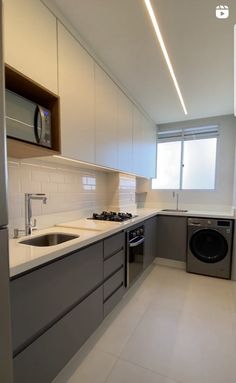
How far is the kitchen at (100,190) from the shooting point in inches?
44.2

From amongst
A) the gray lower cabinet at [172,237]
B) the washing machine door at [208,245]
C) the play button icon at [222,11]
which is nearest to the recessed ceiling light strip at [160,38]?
the play button icon at [222,11]

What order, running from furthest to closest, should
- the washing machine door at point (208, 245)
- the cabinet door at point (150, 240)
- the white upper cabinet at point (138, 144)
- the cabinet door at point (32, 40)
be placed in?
the white upper cabinet at point (138, 144) < the washing machine door at point (208, 245) < the cabinet door at point (150, 240) < the cabinet door at point (32, 40)

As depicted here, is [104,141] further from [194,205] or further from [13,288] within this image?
[194,205]

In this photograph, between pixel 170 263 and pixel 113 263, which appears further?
pixel 170 263

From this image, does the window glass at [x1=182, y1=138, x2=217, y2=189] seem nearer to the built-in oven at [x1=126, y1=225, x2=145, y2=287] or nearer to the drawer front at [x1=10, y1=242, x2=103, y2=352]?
the built-in oven at [x1=126, y1=225, x2=145, y2=287]

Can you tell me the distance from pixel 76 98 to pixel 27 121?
1.91 feet

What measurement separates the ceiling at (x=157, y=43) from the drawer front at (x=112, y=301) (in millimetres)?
2258

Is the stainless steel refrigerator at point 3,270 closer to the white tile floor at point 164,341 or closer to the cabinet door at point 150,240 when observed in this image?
the white tile floor at point 164,341

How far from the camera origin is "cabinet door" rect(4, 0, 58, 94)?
111cm

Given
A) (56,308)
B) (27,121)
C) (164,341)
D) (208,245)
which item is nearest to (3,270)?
(56,308)

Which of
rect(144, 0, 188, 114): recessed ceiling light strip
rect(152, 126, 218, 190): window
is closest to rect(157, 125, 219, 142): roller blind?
rect(152, 126, 218, 190): window

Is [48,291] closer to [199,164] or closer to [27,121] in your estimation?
[27,121]

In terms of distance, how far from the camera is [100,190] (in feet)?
9.06

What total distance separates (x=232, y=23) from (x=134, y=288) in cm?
276
